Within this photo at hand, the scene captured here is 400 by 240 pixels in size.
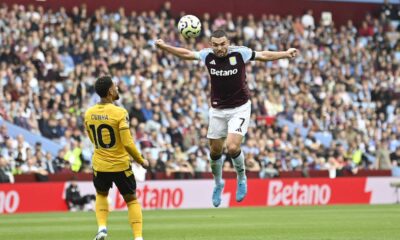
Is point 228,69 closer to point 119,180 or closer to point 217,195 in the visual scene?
point 217,195

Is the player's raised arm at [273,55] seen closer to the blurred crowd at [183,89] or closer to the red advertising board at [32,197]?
the red advertising board at [32,197]

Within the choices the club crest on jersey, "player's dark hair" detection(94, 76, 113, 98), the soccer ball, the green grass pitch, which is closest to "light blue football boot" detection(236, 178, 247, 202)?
the green grass pitch

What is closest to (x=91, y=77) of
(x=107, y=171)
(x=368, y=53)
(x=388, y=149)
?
(x=388, y=149)

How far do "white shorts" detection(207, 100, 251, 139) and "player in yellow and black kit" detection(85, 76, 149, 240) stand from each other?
341cm

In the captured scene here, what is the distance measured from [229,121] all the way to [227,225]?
107 inches

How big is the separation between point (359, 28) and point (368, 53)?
2.28 meters

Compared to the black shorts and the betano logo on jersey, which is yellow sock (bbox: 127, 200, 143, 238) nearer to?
the black shorts

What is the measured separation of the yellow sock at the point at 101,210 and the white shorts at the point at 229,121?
3465 mm

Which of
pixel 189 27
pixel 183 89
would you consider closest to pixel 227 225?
pixel 189 27

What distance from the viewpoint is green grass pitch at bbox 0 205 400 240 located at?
1559cm


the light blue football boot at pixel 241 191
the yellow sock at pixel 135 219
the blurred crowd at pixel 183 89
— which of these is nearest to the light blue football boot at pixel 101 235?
the yellow sock at pixel 135 219

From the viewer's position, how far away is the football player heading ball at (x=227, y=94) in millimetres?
15852

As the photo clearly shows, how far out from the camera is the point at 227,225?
60.2ft

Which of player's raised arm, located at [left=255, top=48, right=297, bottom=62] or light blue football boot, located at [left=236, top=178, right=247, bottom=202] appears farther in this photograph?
light blue football boot, located at [left=236, top=178, right=247, bottom=202]
